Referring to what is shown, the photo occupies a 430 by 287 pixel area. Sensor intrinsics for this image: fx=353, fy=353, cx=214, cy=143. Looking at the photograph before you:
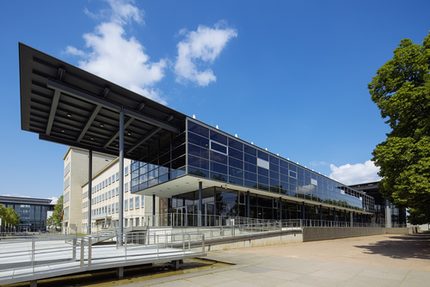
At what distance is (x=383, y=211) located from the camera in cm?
7862

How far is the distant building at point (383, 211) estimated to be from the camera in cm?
7239

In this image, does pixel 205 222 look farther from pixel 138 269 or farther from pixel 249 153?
pixel 138 269

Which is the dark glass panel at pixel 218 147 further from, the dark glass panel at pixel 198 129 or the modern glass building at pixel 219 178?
the dark glass panel at pixel 198 129

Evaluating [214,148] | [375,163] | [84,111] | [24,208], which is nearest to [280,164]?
[214,148]

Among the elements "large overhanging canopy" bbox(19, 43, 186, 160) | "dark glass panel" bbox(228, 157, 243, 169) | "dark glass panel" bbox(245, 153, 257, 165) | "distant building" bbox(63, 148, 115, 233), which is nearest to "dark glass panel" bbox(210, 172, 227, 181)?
"dark glass panel" bbox(228, 157, 243, 169)

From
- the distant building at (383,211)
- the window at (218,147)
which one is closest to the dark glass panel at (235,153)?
the window at (218,147)

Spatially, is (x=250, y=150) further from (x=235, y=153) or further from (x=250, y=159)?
(x=235, y=153)

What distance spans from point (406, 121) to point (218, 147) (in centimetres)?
1307

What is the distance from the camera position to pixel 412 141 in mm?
17422

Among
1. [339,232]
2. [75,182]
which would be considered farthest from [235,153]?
[75,182]

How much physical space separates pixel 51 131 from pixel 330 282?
853 inches

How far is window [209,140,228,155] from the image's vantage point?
1046 inches

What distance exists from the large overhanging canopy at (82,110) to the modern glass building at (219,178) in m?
1.70

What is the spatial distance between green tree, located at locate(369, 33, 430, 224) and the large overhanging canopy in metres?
12.9
